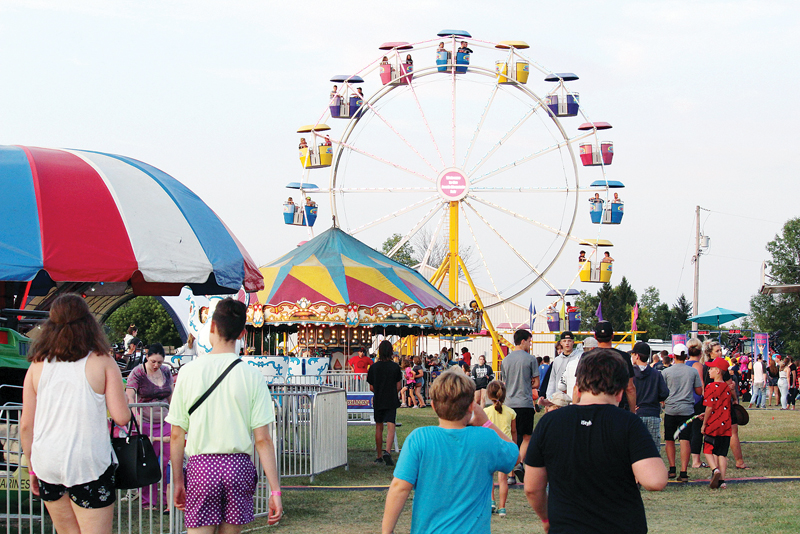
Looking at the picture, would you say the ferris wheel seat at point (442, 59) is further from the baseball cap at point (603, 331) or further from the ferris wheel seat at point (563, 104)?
the baseball cap at point (603, 331)

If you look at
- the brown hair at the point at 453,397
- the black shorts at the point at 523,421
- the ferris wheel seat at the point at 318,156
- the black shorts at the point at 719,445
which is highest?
the ferris wheel seat at the point at 318,156

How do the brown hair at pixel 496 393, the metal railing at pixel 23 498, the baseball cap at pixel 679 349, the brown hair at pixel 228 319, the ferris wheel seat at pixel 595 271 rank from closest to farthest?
the brown hair at pixel 228 319
the metal railing at pixel 23 498
the brown hair at pixel 496 393
the baseball cap at pixel 679 349
the ferris wheel seat at pixel 595 271

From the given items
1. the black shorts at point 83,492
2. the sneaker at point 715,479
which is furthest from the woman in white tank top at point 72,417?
the sneaker at point 715,479

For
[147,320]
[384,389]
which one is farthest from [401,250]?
[384,389]

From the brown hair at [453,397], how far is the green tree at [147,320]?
188 ft

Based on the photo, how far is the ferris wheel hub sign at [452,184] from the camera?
2811 cm

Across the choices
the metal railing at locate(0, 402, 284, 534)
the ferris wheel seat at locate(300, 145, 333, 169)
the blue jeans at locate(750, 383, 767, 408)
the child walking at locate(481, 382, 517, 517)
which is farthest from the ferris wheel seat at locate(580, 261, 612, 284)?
the metal railing at locate(0, 402, 284, 534)

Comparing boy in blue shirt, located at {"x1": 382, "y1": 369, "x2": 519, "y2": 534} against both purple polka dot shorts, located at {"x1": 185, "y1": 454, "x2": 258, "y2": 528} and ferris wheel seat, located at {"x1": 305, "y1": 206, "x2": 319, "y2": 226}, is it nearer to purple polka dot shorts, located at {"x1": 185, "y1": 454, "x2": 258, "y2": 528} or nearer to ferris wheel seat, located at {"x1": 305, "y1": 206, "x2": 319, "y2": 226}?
purple polka dot shorts, located at {"x1": 185, "y1": 454, "x2": 258, "y2": 528}

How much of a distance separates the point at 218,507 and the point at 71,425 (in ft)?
2.92

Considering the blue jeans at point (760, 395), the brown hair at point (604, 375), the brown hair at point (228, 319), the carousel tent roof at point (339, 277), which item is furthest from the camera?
the blue jeans at point (760, 395)

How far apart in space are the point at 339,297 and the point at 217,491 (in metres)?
17.1

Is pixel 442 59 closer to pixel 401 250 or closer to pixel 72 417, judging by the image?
pixel 72 417

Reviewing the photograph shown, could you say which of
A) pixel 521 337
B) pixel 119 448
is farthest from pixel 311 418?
pixel 119 448

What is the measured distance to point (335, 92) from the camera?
27.7 metres
